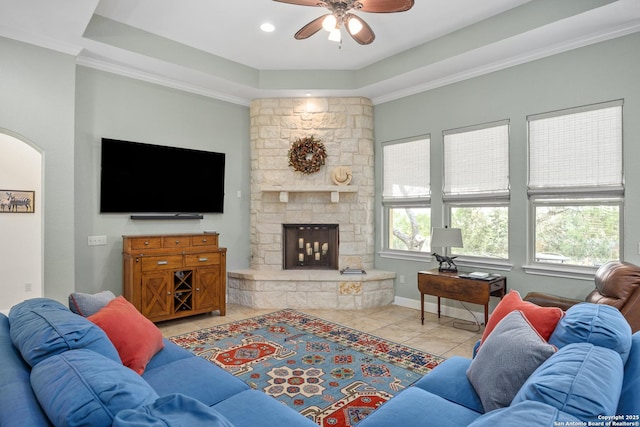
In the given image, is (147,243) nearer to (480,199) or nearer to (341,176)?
(341,176)

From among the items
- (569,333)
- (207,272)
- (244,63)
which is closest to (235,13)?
(244,63)

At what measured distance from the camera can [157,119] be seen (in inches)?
187

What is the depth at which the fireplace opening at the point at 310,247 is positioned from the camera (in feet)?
18.5

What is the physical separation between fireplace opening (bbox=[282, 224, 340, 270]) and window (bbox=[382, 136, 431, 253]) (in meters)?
0.89

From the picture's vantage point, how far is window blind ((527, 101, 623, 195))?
350cm

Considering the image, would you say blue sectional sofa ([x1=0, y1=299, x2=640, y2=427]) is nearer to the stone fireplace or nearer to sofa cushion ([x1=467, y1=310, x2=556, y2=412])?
sofa cushion ([x1=467, y1=310, x2=556, y2=412])

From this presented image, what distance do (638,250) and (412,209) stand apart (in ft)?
8.28

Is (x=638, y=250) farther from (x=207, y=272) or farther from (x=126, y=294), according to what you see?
(x=126, y=294)

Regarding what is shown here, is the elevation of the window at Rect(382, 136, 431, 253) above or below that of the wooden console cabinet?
above

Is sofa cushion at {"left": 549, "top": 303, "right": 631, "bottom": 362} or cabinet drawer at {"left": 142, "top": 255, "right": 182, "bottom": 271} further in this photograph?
cabinet drawer at {"left": 142, "top": 255, "right": 182, "bottom": 271}

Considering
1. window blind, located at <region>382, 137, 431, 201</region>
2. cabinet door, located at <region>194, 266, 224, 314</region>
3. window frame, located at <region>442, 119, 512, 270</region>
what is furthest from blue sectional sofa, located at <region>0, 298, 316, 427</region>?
window blind, located at <region>382, 137, 431, 201</region>

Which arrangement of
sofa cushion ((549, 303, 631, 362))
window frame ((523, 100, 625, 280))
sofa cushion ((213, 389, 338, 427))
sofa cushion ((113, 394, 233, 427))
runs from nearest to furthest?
sofa cushion ((113, 394, 233, 427)) → sofa cushion ((549, 303, 631, 362)) → sofa cushion ((213, 389, 338, 427)) → window frame ((523, 100, 625, 280))

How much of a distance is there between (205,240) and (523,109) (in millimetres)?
4079

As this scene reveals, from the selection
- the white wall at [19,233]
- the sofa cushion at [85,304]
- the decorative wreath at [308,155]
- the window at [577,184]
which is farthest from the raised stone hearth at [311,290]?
the sofa cushion at [85,304]
